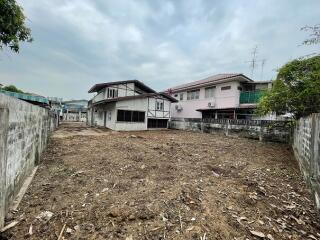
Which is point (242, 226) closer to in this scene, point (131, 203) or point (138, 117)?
point (131, 203)

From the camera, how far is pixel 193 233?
2.72 metres

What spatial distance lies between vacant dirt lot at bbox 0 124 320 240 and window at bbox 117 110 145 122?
1188 centimetres

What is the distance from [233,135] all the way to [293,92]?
18.2 feet

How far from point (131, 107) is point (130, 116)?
33.0 inches

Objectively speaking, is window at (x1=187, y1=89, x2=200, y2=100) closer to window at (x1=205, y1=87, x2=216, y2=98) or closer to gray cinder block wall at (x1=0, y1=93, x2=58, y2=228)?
window at (x1=205, y1=87, x2=216, y2=98)

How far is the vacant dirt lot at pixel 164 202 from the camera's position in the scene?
2.78 metres

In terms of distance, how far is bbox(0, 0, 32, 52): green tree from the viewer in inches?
211

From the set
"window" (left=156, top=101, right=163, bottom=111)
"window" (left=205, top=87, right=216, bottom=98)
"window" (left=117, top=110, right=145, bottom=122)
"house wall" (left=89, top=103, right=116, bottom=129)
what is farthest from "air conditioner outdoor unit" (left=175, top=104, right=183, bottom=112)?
"house wall" (left=89, top=103, right=116, bottom=129)

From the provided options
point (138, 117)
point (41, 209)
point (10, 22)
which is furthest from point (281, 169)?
point (138, 117)

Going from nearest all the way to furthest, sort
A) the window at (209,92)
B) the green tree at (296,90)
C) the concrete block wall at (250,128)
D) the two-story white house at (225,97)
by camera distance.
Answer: the green tree at (296,90), the concrete block wall at (250,128), the two-story white house at (225,97), the window at (209,92)

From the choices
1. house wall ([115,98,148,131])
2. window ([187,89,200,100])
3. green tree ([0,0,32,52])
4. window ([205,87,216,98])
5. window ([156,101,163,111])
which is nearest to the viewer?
green tree ([0,0,32,52])

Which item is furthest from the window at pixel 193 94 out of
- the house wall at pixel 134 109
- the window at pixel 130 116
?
the window at pixel 130 116

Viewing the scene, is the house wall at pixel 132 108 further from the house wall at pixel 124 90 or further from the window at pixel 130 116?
the house wall at pixel 124 90

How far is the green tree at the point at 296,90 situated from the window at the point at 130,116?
1161cm
